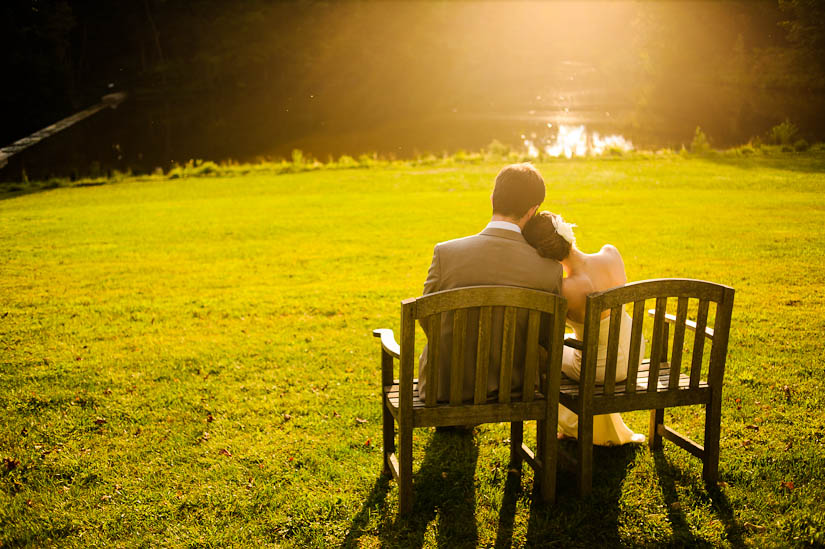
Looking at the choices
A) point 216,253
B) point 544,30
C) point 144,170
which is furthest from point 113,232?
point 544,30

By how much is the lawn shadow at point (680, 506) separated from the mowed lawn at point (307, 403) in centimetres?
2

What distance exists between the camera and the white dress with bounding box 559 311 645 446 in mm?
4121

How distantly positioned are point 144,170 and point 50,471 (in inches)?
989

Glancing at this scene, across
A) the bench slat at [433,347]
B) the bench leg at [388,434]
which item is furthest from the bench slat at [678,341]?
the bench leg at [388,434]

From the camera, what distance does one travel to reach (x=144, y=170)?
27.3 metres

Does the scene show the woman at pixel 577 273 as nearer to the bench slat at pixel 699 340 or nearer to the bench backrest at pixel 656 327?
the bench backrest at pixel 656 327

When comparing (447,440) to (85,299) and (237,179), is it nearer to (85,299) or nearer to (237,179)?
(85,299)

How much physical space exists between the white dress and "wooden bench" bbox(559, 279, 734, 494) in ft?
0.46

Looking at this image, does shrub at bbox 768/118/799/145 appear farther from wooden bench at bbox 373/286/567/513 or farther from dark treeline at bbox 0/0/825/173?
wooden bench at bbox 373/286/567/513

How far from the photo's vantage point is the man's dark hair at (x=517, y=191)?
3615mm

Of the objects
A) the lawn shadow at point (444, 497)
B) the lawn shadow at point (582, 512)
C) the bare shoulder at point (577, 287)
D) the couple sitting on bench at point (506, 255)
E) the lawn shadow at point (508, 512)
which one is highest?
the couple sitting on bench at point (506, 255)

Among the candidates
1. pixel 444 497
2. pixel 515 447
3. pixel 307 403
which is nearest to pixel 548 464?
pixel 515 447

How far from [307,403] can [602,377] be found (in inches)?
102

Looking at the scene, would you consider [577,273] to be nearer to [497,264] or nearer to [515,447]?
[497,264]
